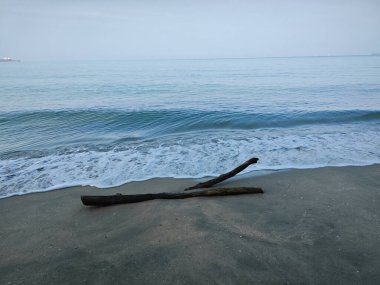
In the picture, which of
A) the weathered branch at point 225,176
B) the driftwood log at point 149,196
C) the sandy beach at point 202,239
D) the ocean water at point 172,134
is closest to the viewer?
the sandy beach at point 202,239

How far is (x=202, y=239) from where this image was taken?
3.81 meters

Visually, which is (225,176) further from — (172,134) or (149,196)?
(172,134)

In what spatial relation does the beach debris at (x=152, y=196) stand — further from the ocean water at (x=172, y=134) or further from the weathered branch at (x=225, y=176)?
the ocean water at (x=172, y=134)

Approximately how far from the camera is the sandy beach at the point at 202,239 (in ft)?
10.5

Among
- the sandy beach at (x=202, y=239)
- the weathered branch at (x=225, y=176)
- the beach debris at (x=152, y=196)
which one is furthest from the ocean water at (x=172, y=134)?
the sandy beach at (x=202, y=239)

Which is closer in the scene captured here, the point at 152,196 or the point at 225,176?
the point at 152,196

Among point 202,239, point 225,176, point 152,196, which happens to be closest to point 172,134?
point 225,176

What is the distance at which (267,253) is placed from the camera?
3.53m

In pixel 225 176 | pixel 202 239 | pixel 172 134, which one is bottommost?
pixel 172 134

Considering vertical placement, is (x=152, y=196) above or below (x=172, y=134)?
above

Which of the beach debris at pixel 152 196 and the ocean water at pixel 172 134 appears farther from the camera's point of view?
the ocean water at pixel 172 134

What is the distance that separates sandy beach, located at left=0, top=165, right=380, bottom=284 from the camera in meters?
3.20

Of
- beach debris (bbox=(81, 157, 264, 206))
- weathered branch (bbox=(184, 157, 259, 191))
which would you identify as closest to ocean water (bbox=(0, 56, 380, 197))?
weathered branch (bbox=(184, 157, 259, 191))

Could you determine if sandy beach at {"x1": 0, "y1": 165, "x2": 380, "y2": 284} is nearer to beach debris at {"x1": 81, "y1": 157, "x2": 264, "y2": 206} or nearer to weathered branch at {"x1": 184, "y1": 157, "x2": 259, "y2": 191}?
beach debris at {"x1": 81, "y1": 157, "x2": 264, "y2": 206}
